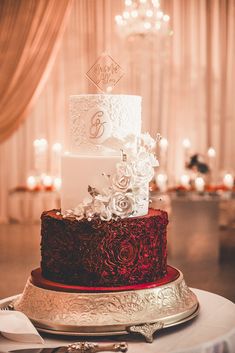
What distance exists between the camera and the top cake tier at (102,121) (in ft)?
8.84

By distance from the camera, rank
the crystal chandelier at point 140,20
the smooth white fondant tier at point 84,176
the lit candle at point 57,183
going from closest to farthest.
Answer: the smooth white fondant tier at point 84,176 < the crystal chandelier at point 140,20 < the lit candle at point 57,183

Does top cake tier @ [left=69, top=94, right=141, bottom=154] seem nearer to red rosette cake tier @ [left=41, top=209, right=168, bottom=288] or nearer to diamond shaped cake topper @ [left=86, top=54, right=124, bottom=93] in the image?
diamond shaped cake topper @ [left=86, top=54, right=124, bottom=93]

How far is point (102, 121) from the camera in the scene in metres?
2.69

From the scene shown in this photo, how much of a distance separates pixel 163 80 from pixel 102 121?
292 inches

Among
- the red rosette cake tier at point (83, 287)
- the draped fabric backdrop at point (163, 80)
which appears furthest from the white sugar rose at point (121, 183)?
the draped fabric backdrop at point (163, 80)

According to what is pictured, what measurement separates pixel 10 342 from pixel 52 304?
234 mm

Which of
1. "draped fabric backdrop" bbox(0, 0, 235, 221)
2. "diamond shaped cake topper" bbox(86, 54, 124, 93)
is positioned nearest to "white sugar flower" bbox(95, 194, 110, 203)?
"diamond shaped cake topper" bbox(86, 54, 124, 93)

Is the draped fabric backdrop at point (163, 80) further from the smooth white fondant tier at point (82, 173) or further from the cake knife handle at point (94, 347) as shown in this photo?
the cake knife handle at point (94, 347)

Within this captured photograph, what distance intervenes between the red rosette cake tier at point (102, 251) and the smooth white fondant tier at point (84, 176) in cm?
10

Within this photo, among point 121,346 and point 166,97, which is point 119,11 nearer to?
point 166,97

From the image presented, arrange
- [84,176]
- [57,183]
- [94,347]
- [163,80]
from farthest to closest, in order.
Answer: [163,80]
[57,183]
[84,176]
[94,347]

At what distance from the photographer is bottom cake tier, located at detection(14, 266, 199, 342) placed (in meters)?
2.38

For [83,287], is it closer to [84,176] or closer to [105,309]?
[105,309]

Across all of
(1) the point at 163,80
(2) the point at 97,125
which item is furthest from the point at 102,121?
(1) the point at 163,80
